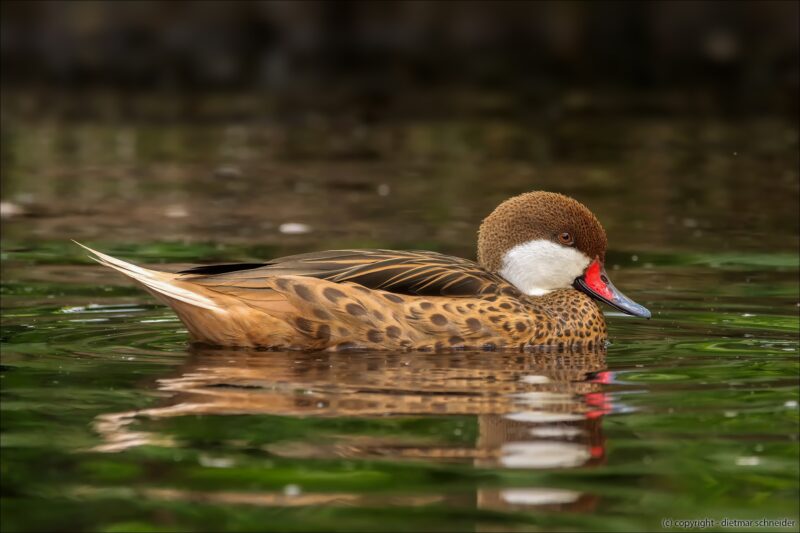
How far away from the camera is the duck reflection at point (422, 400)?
625 centimetres

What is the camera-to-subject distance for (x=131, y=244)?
1271cm

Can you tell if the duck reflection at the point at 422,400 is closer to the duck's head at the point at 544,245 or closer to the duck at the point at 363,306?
the duck at the point at 363,306

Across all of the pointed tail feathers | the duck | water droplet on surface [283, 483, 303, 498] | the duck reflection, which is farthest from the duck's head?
water droplet on surface [283, 483, 303, 498]

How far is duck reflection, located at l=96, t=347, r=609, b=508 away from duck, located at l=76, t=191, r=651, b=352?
110mm

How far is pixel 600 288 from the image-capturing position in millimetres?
9352

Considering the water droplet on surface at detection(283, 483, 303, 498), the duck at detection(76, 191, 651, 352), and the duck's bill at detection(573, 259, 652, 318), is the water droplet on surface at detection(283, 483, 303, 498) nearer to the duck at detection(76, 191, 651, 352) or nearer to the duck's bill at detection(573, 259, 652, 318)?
the duck at detection(76, 191, 651, 352)

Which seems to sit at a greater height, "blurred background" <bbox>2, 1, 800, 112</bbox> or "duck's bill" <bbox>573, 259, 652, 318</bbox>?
"blurred background" <bbox>2, 1, 800, 112</bbox>

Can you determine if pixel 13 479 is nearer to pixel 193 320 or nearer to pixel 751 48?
pixel 193 320

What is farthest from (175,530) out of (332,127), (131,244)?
(332,127)

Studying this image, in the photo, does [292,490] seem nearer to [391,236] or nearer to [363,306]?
[363,306]

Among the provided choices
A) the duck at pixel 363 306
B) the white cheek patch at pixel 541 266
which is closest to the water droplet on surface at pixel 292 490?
the duck at pixel 363 306

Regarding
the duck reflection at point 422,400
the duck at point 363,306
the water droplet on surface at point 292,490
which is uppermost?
the duck at point 363,306

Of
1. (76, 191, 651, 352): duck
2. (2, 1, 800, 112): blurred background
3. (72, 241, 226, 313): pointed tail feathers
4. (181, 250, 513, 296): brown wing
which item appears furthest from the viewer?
(2, 1, 800, 112): blurred background

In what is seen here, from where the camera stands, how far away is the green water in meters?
5.63
